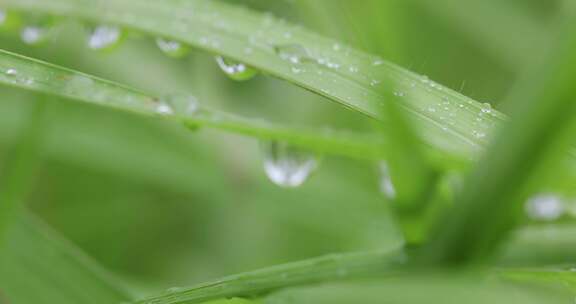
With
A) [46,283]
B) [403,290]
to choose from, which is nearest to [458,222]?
[403,290]

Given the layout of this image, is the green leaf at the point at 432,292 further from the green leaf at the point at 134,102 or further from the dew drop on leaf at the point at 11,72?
the dew drop on leaf at the point at 11,72

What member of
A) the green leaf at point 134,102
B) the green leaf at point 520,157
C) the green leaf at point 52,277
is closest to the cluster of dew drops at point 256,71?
the green leaf at point 134,102

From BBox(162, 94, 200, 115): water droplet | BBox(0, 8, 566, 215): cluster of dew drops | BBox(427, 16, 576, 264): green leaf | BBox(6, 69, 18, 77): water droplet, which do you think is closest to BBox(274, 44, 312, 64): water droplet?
BBox(0, 8, 566, 215): cluster of dew drops

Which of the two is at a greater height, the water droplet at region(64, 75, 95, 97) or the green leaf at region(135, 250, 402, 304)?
the water droplet at region(64, 75, 95, 97)

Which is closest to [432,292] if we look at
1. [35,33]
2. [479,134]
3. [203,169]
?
[479,134]

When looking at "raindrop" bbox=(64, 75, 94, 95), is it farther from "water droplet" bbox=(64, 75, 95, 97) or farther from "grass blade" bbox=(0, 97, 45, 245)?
"grass blade" bbox=(0, 97, 45, 245)
